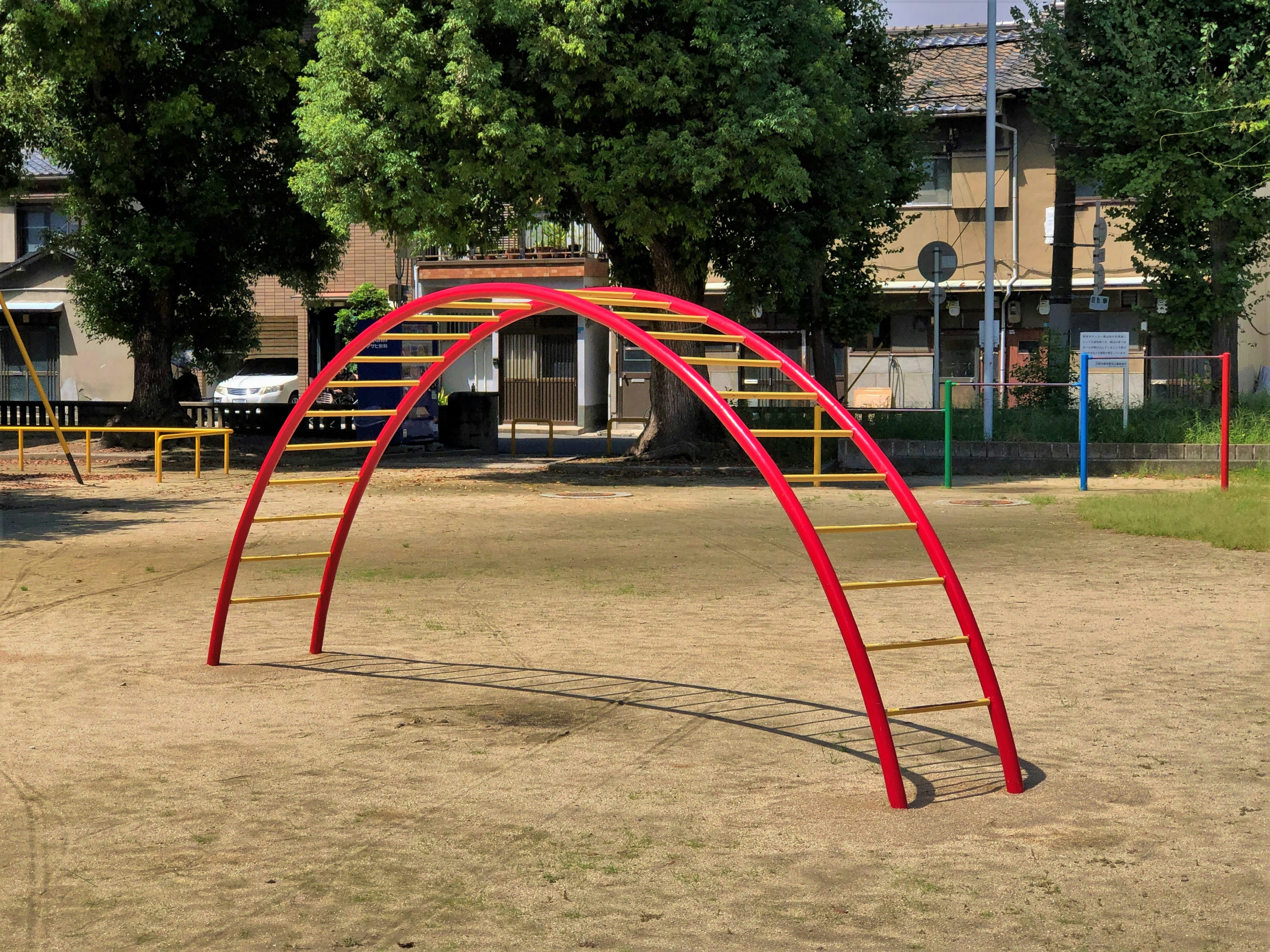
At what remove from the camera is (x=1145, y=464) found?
61.7 ft

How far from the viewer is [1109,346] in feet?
63.0

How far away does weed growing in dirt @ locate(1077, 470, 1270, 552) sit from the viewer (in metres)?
12.3

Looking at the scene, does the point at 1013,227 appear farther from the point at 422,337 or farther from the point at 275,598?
the point at 275,598

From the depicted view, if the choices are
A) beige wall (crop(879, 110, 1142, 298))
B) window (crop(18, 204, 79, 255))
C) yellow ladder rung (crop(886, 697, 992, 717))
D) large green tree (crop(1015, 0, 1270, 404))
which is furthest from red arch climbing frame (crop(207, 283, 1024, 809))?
window (crop(18, 204, 79, 255))

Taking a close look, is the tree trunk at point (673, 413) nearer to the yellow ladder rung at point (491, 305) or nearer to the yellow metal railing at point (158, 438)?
the yellow metal railing at point (158, 438)

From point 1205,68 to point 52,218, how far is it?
27.4 meters

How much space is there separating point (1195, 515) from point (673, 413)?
28.7 feet

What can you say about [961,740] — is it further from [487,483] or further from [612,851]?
[487,483]

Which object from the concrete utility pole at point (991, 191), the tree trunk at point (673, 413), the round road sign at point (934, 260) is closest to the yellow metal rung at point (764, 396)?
the tree trunk at point (673, 413)

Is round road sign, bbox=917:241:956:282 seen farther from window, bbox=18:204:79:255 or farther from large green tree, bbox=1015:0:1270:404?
window, bbox=18:204:79:255

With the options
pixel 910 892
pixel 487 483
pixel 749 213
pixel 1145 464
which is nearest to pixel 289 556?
pixel 910 892

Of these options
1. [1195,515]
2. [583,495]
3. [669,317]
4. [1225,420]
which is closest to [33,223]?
[583,495]

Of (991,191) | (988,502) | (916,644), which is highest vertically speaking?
(991,191)

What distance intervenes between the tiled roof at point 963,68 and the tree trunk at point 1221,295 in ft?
27.9
